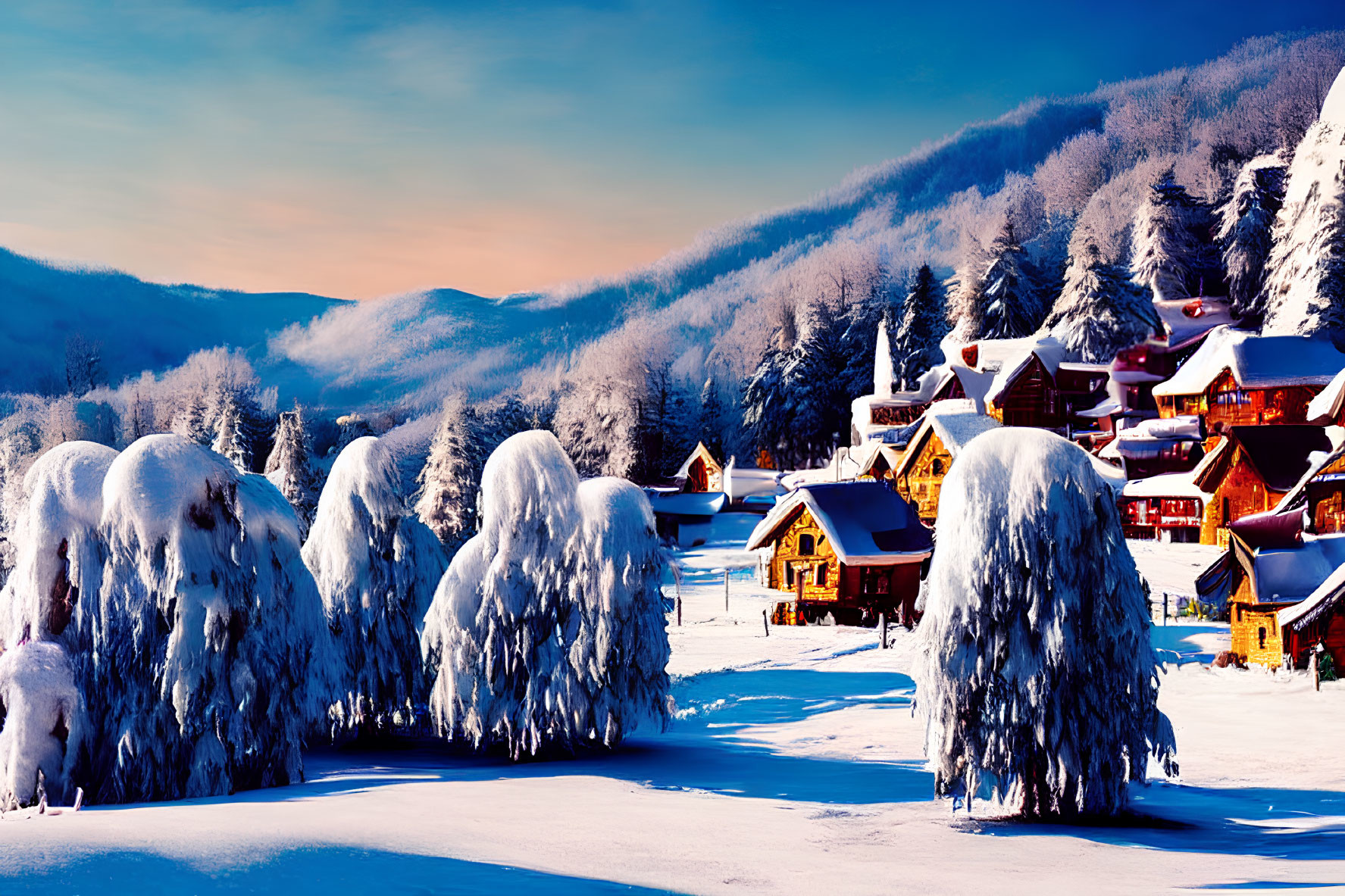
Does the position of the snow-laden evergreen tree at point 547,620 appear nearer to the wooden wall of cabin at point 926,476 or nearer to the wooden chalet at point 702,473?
the wooden wall of cabin at point 926,476

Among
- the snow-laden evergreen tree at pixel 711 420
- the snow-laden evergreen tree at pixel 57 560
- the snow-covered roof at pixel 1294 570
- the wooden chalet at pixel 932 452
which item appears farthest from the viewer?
the snow-laden evergreen tree at pixel 711 420

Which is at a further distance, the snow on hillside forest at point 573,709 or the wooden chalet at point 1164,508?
the wooden chalet at point 1164,508

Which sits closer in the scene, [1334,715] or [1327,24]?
Answer: [1334,715]

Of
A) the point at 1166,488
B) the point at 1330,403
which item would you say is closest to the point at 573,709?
the point at 1330,403

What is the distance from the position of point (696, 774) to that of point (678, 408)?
3346 inches

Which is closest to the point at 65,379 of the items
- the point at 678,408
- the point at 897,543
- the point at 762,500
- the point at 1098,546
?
the point at 678,408

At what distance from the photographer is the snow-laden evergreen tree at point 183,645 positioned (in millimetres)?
16812

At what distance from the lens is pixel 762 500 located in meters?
78.4

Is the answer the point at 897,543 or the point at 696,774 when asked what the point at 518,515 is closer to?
the point at 696,774

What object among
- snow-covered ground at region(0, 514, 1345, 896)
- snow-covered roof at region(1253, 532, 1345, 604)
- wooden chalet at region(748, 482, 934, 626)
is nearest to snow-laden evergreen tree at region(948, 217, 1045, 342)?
wooden chalet at region(748, 482, 934, 626)

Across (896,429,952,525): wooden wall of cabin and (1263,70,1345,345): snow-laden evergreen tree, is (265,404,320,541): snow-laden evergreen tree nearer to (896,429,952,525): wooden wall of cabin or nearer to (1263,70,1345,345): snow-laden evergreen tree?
(896,429,952,525): wooden wall of cabin

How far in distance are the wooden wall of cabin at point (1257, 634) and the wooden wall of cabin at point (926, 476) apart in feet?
90.2

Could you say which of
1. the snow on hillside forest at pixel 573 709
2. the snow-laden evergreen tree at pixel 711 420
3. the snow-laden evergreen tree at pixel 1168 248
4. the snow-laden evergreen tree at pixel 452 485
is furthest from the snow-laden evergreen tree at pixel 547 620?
the snow-laden evergreen tree at pixel 711 420

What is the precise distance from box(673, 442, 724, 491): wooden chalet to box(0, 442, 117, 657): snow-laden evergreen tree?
6765 centimetres
